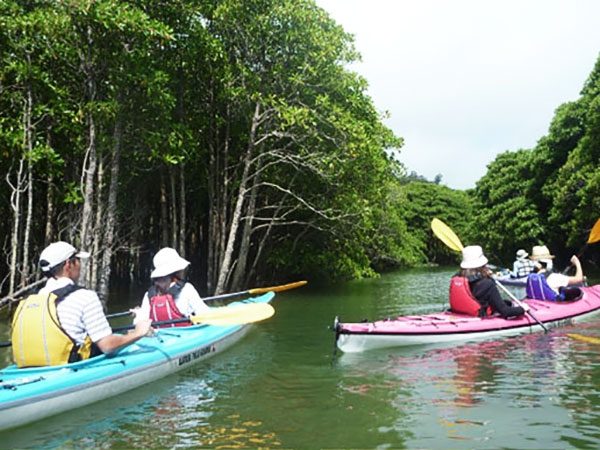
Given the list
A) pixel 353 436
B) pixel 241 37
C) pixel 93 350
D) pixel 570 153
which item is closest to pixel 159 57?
pixel 241 37

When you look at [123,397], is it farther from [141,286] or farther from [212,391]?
[141,286]

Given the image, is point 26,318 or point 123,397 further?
point 123,397

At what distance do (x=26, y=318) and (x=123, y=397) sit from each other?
56.3 inches

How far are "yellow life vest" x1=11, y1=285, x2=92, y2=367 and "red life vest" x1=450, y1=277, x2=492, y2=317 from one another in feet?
17.0

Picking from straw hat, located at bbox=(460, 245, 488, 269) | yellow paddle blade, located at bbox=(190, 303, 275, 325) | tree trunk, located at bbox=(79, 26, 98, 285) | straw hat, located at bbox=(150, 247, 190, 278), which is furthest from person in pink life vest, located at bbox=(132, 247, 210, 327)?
tree trunk, located at bbox=(79, 26, 98, 285)

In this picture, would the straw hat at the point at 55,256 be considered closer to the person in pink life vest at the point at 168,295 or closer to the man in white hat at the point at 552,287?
the person in pink life vest at the point at 168,295

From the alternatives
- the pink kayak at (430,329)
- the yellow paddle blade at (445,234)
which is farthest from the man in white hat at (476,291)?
the yellow paddle blade at (445,234)

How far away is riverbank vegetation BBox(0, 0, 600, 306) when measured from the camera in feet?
36.0

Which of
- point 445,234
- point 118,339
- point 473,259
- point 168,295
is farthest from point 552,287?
point 118,339

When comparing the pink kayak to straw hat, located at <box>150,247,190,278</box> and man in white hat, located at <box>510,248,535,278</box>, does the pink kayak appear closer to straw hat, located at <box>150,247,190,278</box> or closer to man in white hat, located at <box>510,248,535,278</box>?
straw hat, located at <box>150,247,190,278</box>

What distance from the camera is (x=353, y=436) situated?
465cm

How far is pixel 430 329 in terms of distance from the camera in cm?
795

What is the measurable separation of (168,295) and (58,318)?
2304 millimetres

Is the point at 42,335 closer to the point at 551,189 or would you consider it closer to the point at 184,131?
the point at 184,131
